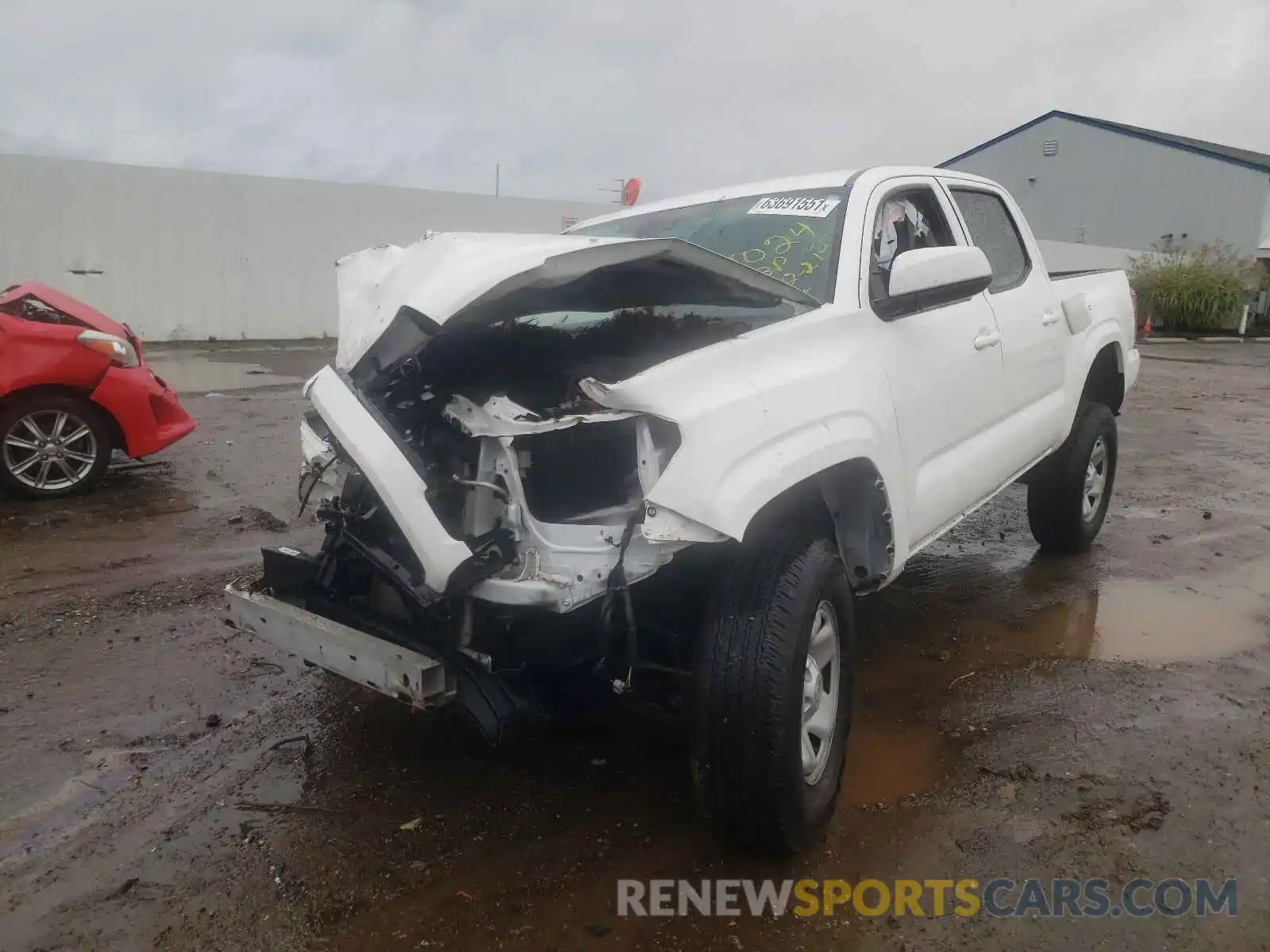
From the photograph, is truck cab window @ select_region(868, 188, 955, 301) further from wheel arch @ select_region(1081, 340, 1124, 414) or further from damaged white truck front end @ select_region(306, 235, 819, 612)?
wheel arch @ select_region(1081, 340, 1124, 414)

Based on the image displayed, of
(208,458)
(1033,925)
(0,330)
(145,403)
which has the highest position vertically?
(0,330)

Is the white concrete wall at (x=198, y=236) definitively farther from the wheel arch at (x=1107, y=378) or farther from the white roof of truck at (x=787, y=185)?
the wheel arch at (x=1107, y=378)

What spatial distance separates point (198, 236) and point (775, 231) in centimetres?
1450

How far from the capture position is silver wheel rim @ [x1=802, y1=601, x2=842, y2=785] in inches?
107

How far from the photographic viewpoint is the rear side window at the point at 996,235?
442cm

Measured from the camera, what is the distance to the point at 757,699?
240 cm

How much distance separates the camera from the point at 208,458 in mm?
7340

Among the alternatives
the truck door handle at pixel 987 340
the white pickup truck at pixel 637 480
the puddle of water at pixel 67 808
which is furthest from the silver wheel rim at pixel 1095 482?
the puddle of water at pixel 67 808

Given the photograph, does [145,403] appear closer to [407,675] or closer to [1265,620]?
[407,675]

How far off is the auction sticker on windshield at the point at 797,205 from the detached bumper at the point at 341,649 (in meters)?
2.18

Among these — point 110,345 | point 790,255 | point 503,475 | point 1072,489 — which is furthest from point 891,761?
point 110,345

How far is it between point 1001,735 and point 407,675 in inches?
83.6

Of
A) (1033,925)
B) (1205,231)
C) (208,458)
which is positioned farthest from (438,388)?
(1205,231)

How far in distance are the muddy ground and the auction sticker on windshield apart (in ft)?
5.95
